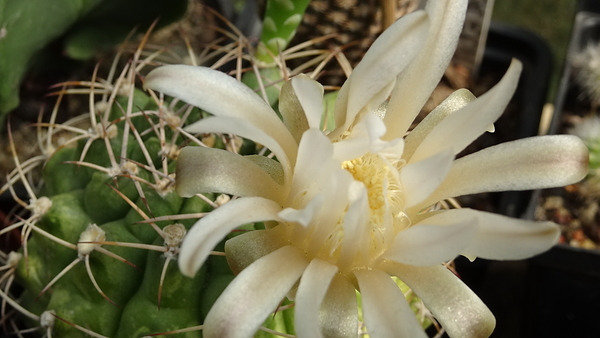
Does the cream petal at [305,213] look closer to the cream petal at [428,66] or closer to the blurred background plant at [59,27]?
the cream petal at [428,66]

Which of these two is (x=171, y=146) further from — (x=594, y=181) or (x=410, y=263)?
(x=594, y=181)

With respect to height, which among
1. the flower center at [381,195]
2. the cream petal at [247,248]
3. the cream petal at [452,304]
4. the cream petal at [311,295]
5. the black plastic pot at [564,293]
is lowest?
the black plastic pot at [564,293]

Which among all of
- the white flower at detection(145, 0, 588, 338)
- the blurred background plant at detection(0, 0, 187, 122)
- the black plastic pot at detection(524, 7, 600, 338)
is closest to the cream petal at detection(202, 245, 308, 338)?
the white flower at detection(145, 0, 588, 338)

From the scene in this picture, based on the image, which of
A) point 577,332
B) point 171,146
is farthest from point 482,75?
point 171,146

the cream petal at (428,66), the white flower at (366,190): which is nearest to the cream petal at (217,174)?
the white flower at (366,190)

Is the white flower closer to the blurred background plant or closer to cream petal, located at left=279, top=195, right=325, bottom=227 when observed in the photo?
cream petal, located at left=279, top=195, right=325, bottom=227

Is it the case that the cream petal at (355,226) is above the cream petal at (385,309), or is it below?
above
